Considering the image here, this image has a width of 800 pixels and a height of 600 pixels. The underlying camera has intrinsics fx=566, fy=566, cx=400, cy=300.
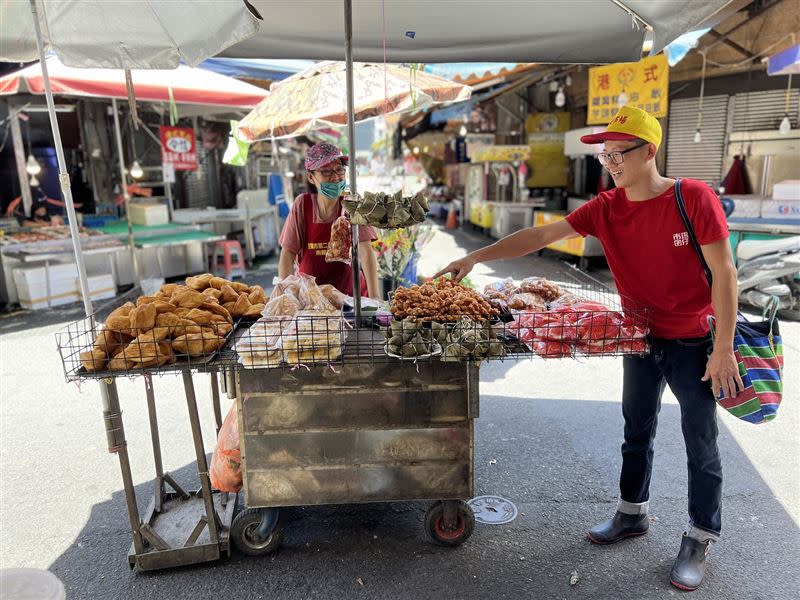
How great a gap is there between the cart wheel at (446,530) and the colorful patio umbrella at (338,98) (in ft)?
11.9

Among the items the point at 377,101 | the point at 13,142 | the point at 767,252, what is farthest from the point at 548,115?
the point at 13,142

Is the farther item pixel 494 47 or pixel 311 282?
pixel 494 47

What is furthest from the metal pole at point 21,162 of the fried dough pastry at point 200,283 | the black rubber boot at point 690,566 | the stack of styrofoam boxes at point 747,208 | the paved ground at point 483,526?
the stack of styrofoam boxes at point 747,208

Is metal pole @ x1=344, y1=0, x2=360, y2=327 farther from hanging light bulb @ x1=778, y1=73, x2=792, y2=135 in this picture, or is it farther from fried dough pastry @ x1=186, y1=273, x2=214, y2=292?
hanging light bulb @ x1=778, y1=73, x2=792, y2=135

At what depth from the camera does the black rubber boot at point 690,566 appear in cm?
269

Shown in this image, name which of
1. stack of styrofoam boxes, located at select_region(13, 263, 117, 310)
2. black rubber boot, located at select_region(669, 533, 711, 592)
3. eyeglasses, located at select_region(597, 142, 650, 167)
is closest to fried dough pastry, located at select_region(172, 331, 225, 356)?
eyeglasses, located at select_region(597, 142, 650, 167)

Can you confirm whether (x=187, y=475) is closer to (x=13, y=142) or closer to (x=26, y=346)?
(x=26, y=346)

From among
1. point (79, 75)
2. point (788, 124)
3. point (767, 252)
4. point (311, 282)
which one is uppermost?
point (79, 75)

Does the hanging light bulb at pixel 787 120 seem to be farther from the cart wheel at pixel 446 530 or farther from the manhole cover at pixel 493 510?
the cart wheel at pixel 446 530

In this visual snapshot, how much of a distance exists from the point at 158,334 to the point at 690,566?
2.71m

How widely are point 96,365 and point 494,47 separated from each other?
3026 millimetres

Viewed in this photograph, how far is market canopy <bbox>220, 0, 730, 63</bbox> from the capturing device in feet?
10.6

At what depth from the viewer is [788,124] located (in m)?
8.45

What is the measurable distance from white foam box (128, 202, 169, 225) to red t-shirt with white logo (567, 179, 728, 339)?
8.61 meters
